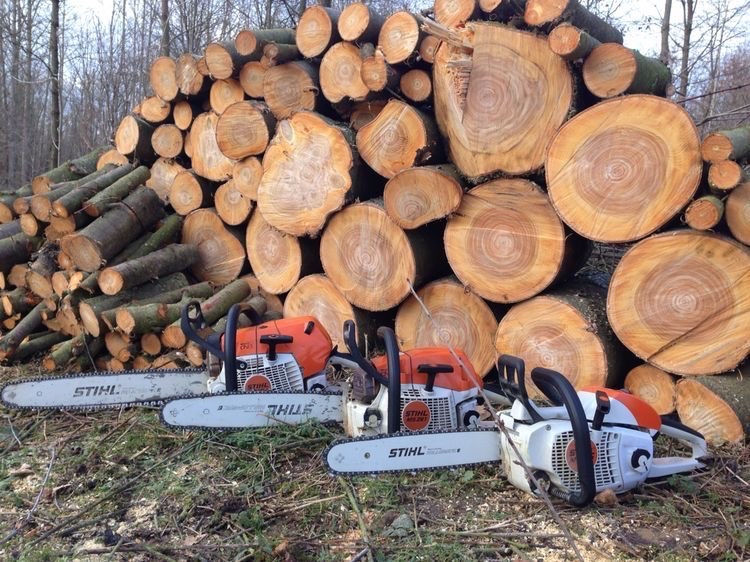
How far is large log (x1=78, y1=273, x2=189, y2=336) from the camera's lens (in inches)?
156

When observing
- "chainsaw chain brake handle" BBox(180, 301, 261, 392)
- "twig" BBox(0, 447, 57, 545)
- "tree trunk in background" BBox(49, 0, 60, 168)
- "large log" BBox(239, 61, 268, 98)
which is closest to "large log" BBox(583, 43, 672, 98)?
"chainsaw chain brake handle" BBox(180, 301, 261, 392)

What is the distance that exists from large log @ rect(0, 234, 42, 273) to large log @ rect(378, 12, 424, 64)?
3.19m

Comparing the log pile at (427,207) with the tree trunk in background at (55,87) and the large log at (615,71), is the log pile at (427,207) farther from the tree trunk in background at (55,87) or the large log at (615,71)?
the tree trunk in background at (55,87)

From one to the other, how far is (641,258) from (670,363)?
0.56 metres

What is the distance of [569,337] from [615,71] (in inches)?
55.3

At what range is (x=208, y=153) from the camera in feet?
15.8

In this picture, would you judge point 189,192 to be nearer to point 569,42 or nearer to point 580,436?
point 569,42

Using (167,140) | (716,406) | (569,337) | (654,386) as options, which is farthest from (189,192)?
(716,406)

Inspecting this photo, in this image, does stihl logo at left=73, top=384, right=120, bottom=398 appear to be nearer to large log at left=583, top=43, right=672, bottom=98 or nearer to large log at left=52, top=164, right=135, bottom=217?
large log at left=52, top=164, right=135, bottom=217

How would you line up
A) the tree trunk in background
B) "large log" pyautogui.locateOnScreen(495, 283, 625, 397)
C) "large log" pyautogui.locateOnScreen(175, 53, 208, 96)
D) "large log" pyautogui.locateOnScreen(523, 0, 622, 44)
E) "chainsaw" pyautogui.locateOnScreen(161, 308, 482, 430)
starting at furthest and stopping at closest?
1. the tree trunk in background
2. "large log" pyautogui.locateOnScreen(175, 53, 208, 96)
3. "large log" pyautogui.locateOnScreen(495, 283, 625, 397)
4. "large log" pyautogui.locateOnScreen(523, 0, 622, 44)
5. "chainsaw" pyautogui.locateOnScreen(161, 308, 482, 430)

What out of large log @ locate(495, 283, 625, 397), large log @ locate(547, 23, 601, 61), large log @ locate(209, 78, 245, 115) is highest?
large log @ locate(209, 78, 245, 115)

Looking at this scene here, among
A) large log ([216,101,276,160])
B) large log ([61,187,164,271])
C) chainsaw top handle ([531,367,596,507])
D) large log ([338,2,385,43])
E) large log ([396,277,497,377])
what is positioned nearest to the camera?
chainsaw top handle ([531,367,596,507])

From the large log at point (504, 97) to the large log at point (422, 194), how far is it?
0.17 metres

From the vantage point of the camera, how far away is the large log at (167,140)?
16.7ft
